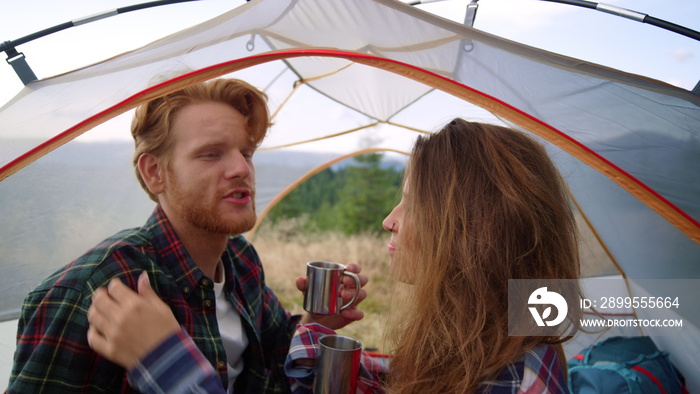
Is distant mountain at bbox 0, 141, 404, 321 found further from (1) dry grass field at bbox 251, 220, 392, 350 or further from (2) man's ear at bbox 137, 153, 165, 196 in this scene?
(1) dry grass field at bbox 251, 220, 392, 350

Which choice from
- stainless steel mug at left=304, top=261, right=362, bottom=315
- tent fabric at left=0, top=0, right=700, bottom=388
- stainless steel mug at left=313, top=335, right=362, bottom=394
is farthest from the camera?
stainless steel mug at left=304, top=261, right=362, bottom=315

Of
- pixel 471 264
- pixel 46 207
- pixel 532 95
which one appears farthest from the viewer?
pixel 46 207

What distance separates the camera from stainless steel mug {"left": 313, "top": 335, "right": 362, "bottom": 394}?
4.03 ft

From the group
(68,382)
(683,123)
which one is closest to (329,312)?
(68,382)

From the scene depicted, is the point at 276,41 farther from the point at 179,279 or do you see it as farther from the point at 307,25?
the point at 179,279

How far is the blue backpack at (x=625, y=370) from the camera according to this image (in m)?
1.90

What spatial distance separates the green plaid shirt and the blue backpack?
1192mm

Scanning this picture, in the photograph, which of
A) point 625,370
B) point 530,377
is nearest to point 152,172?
point 530,377

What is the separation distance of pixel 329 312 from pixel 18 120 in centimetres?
104

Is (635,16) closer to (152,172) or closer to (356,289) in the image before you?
(356,289)

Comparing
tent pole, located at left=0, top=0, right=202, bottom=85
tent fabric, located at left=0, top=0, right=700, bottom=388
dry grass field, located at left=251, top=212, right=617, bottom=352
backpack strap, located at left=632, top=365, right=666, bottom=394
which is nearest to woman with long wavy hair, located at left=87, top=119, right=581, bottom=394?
tent fabric, located at left=0, top=0, right=700, bottom=388

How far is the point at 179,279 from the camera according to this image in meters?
1.48

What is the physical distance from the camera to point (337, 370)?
1231mm

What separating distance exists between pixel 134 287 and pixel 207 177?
41 centimetres
